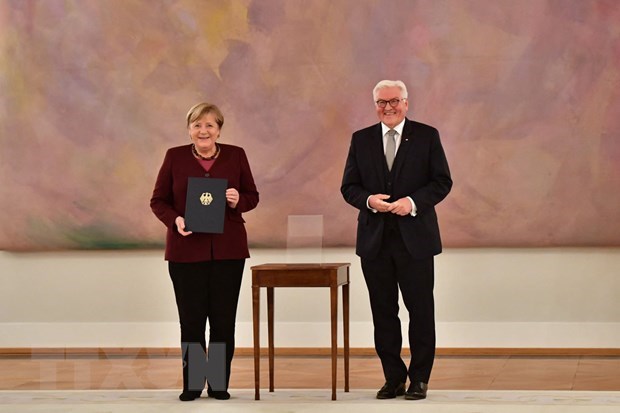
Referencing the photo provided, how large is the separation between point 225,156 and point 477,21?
2800 millimetres

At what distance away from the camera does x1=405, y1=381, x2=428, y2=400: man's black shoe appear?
505 centimetres

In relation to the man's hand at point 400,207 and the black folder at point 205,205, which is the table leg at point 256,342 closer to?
the black folder at point 205,205

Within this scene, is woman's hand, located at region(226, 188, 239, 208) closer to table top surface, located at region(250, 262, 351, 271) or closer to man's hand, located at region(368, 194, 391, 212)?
table top surface, located at region(250, 262, 351, 271)

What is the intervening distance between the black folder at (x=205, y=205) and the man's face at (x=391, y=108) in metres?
0.87

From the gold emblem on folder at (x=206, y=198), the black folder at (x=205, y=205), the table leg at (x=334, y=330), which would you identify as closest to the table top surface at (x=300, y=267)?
the table leg at (x=334, y=330)

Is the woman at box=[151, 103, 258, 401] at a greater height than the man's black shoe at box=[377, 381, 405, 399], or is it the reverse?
the woman at box=[151, 103, 258, 401]

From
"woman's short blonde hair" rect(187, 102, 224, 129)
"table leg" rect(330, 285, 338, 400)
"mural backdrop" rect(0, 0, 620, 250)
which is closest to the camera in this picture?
"table leg" rect(330, 285, 338, 400)

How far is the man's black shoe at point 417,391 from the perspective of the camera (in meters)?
5.05

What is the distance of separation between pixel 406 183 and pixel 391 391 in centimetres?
102

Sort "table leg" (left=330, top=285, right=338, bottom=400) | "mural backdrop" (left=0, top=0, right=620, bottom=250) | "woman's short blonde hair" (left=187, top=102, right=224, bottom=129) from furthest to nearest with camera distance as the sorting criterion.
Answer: "mural backdrop" (left=0, top=0, right=620, bottom=250) → "woman's short blonde hair" (left=187, top=102, right=224, bottom=129) → "table leg" (left=330, top=285, right=338, bottom=400)

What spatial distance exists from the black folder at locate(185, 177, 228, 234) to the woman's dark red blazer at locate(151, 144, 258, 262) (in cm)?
→ 9

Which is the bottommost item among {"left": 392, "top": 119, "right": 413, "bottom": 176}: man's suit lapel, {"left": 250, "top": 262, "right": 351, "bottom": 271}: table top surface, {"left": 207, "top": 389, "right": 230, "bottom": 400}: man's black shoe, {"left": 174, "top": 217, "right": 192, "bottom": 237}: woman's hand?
{"left": 207, "top": 389, "right": 230, "bottom": 400}: man's black shoe

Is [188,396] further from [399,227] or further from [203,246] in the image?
[399,227]

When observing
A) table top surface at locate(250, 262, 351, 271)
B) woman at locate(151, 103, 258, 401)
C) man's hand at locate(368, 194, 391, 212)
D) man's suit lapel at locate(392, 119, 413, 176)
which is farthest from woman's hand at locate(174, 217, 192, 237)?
man's suit lapel at locate(392, 119, 413, 176)
